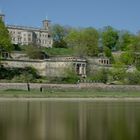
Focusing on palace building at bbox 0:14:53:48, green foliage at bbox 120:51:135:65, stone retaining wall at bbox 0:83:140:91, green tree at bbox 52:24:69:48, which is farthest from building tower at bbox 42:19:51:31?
stone retaining wall at bbox 0:83:140:91

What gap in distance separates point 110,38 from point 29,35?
23.7 metres

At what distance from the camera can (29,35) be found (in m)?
A: 139

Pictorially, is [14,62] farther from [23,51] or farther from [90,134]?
[90,134]

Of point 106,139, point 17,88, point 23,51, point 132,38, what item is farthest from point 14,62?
point 106,139

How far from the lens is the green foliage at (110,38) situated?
128125mm

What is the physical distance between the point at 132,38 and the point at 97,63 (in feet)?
55.7

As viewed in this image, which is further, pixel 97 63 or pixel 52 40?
pixel 52 40

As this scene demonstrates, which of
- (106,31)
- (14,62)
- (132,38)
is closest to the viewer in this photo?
(14,62)

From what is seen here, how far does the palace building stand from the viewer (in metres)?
137

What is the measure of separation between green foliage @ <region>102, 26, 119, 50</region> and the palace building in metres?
15.6

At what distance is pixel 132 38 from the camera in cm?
11944

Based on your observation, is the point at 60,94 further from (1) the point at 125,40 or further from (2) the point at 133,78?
(1) the point at 125,40

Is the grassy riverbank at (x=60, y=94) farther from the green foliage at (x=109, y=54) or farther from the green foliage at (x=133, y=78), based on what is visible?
the green foliage at (x=109, y=54)

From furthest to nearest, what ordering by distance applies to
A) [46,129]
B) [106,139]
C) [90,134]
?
[46,129], [90,134], [106,139]
